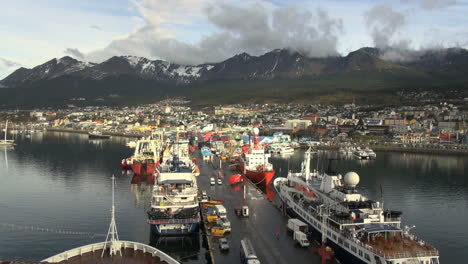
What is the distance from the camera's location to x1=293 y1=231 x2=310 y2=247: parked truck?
2138cm

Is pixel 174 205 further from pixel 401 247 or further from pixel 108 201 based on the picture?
pixel 401 247

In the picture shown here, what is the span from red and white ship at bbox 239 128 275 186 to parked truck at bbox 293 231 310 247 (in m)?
21.7

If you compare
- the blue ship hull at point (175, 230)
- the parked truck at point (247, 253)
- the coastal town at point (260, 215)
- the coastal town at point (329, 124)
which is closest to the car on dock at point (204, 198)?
the coastal town at point (260, 215)

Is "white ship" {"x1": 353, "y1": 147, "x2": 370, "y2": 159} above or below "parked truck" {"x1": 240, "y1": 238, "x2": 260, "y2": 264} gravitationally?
below

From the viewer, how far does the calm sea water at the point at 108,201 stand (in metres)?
26.0

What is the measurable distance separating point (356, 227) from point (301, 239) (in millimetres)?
2792

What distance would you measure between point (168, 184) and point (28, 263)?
53.5 feet

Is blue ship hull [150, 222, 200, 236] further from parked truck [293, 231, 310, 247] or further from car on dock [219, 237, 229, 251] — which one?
parked truck [293, 231, 310, 247]

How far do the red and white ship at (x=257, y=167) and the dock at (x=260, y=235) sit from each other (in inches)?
339

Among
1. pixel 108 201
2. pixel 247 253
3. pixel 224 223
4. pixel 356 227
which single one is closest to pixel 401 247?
pixel 356 227

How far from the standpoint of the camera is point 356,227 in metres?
21.4

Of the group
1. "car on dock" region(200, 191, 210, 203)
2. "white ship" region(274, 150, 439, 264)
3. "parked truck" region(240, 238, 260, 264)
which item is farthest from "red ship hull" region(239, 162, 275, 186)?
"parked truck" region(240, 238, 260, 264)

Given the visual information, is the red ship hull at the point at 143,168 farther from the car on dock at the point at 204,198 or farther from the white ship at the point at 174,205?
the white ship at the point at 174,205

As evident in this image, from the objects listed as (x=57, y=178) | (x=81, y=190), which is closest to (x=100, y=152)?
(x=57, y=178)
